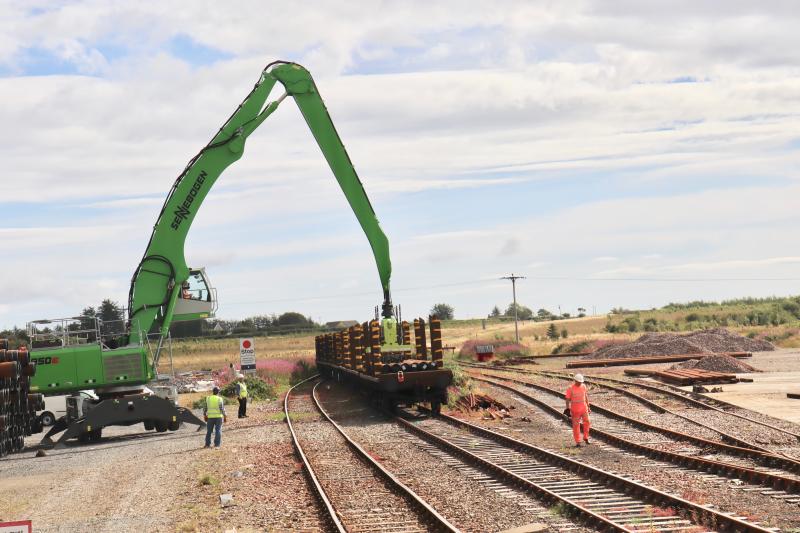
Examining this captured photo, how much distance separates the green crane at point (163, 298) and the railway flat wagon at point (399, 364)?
647mm

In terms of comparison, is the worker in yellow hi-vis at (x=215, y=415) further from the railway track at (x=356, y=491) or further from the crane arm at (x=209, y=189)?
the crane arm at (x=209, y=189)

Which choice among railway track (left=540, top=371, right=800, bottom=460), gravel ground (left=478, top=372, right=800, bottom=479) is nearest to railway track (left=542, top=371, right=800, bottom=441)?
railway track (left=540, top=371, right=800, bottom=460)

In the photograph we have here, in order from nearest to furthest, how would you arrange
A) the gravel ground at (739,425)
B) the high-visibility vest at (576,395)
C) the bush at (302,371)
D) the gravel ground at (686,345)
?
the gravel ground at (739,425)
the high-visibility vest at (576,395)
the bush at (302,371)
the gravel ground at (686,345)

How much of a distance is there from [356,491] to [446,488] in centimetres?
131

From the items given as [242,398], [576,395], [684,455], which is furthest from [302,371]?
[684,455]

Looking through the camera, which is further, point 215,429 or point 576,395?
point 215,429

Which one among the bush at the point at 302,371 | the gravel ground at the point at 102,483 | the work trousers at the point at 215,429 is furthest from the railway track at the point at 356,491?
the bush at the point at 302,371

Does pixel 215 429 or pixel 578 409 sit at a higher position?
pixel 578 409

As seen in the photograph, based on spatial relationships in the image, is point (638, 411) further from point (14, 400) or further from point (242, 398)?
point (14, 400)

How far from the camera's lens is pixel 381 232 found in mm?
27891

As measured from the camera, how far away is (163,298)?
25844 mm

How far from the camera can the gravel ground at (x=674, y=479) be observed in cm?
1159

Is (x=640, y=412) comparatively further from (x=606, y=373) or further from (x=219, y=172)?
(x=606, y=373)

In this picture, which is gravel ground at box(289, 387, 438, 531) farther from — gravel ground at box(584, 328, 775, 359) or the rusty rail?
gravel ground at box(584, 328, 775, 359)
